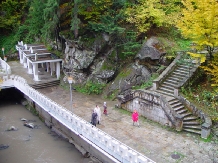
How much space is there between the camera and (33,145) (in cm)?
1805

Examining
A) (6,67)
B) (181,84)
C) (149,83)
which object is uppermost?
(181,84)

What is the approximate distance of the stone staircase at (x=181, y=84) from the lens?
50.8ft

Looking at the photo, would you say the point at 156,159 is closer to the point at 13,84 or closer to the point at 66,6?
the point at 66,6

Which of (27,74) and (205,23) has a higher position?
(205,23)

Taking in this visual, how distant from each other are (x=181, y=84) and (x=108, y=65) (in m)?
7.53

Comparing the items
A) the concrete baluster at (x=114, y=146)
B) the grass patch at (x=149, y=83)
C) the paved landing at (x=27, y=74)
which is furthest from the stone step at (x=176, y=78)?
the paved landing at (x=27, y=74)

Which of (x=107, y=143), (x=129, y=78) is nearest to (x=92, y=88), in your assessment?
(x=129, y=78)

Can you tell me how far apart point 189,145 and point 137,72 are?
27.2 ft

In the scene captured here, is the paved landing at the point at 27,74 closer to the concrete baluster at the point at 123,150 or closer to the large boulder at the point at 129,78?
the large boulder at the point at 129,78

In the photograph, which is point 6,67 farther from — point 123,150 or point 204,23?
point 204,23

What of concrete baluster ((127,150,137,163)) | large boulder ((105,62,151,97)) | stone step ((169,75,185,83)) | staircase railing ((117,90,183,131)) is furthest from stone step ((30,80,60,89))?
concrete baluster ((127,150,137,163))

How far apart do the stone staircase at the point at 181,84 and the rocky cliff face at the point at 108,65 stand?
6.34ft

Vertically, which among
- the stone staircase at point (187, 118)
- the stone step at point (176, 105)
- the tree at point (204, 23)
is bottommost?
the stone staircase at point (187, 118)

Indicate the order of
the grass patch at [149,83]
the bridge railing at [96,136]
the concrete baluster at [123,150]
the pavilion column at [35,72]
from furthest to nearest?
the pavilion column at [35,72], the grass patch at [149,83], the concrete baluster at [123,150], the bridge railing at [96,136]
